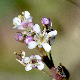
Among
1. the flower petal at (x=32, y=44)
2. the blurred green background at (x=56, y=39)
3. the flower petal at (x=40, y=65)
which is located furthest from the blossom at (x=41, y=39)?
the blurred green background at (x=56, y=39)

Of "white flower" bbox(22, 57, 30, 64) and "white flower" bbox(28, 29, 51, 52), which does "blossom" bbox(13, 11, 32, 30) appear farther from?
"white flower" bbox(22, 57, 30, 64)

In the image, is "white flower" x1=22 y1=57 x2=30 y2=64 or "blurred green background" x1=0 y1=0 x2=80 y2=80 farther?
"blurred green background" x1=0 y1=0 x2=80 y2=80

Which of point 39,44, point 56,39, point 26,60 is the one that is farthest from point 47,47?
point 56,39

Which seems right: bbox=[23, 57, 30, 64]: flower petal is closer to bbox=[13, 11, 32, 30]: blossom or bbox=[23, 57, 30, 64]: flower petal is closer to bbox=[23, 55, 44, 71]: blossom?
bbox=[23, 55, 44, 71]: blossom

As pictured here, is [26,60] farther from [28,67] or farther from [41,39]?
[41,39]

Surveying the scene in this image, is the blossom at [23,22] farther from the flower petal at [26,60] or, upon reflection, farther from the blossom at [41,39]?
the flower petal at [26,60]

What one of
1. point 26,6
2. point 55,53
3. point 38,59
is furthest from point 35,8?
point 38,59

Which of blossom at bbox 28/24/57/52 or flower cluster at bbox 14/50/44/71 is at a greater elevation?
blossom at bbox 28/24/57/52

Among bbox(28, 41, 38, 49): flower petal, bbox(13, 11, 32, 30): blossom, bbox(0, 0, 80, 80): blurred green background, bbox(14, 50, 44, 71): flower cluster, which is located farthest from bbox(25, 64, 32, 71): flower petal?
bbox(0, 0, 80, 80): blurred green background

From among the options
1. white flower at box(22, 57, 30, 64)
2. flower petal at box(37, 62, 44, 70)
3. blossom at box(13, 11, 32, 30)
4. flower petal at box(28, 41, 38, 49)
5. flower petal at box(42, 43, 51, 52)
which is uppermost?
blossom at box(13, 11, 32, 30)
